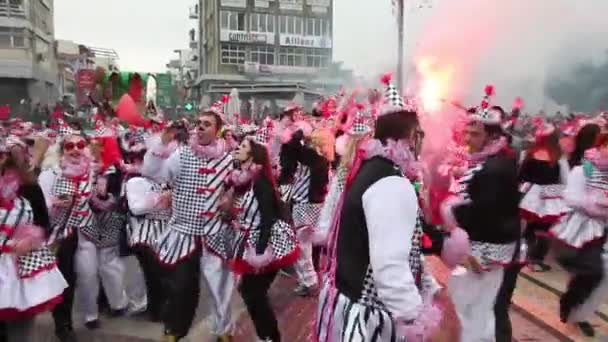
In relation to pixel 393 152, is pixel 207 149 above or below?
below

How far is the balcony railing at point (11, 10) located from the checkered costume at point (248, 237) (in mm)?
48564

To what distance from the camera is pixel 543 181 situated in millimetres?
8203

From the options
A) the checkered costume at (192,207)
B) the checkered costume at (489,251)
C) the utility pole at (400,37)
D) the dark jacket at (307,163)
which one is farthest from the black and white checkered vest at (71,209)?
the utility pole at (400,37)

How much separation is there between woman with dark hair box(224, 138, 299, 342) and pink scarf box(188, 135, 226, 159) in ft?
0.62

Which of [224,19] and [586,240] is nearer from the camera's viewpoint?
[586,240]

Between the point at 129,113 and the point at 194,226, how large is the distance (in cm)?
282

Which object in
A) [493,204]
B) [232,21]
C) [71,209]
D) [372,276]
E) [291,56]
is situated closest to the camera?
[372,276]

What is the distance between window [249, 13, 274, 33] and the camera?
66.4 meters

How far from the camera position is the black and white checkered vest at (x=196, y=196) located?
18.9 ft

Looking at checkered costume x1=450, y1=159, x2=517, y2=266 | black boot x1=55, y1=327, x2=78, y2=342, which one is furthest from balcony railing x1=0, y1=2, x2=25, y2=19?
checkered costume x1=450, y1=159, x2=517, y2=266

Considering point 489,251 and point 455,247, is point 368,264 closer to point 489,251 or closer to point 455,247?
point 455,247

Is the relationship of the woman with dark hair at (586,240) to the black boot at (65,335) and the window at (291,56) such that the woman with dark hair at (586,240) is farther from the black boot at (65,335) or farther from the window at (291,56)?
the window at (291,56)

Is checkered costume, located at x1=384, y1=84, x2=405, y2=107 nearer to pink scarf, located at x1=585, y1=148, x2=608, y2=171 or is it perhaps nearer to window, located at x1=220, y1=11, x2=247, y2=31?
pink scarf, located at x1=585, y1=148, x2=608, y2=171

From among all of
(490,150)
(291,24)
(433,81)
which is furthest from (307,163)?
(291,24)
